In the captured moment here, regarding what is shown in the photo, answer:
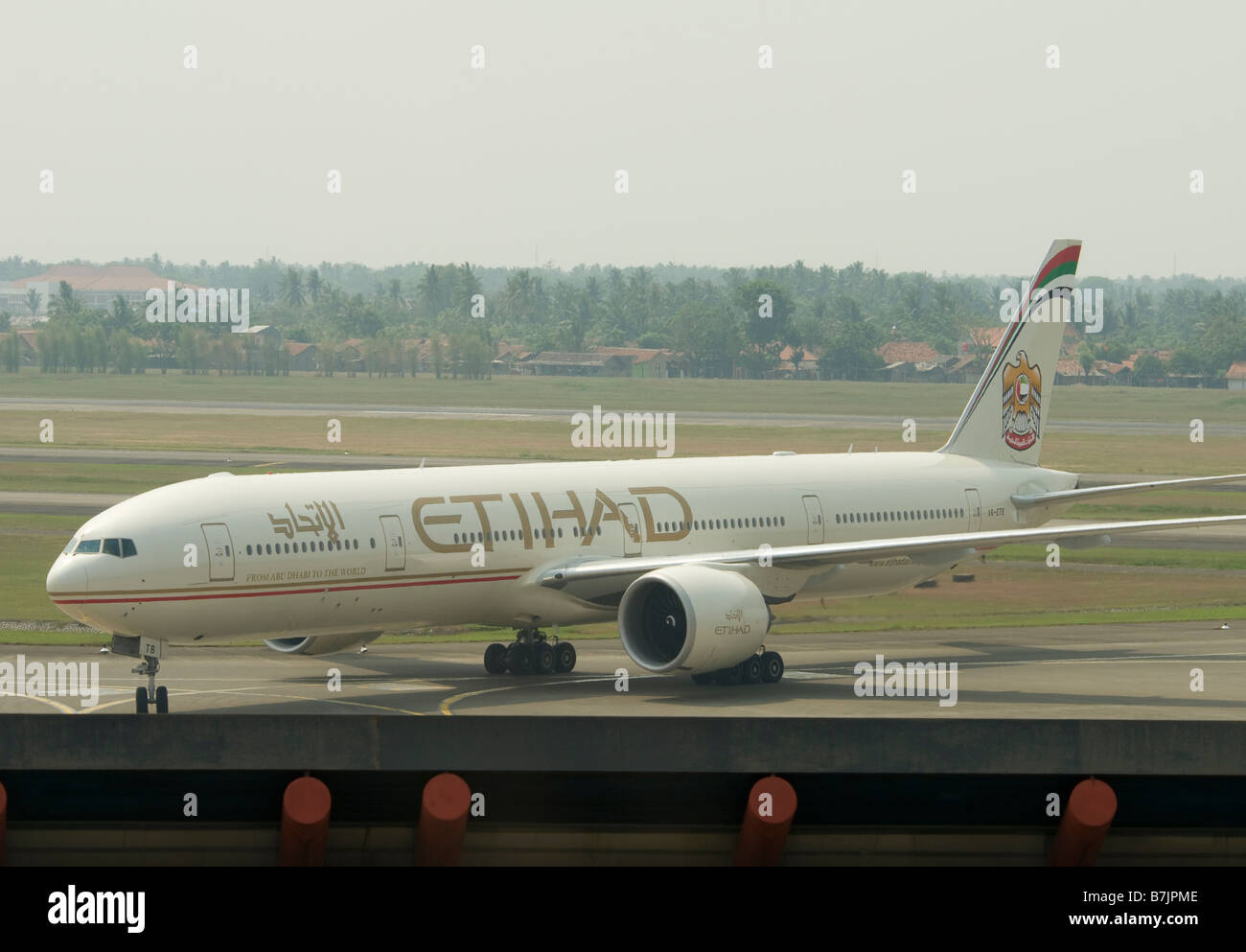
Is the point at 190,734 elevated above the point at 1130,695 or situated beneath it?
elevated above

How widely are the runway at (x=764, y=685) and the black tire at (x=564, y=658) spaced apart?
0.24 m

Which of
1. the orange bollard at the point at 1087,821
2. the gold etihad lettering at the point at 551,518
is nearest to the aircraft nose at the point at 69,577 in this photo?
the gold etihad lettering at the point at 551,518

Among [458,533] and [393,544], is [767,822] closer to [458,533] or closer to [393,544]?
[393,544]

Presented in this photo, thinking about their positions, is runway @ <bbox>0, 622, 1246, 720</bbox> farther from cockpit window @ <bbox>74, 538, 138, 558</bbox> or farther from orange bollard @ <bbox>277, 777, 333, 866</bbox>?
orange bollard @ <bbox>277, 777, 333, 866</bbox>

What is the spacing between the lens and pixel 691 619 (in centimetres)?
3428

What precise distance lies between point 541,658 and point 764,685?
5.00 meters

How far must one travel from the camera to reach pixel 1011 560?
60.1 metres

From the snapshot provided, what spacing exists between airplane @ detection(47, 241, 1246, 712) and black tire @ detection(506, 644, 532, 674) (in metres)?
0.04

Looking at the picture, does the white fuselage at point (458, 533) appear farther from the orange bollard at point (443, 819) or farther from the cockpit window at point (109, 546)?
the orange bollard at point (443, 819)

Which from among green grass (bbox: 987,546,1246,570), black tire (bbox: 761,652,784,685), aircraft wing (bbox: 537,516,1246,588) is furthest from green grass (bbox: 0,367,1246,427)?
black tire (bbox: 761,652,784,685)

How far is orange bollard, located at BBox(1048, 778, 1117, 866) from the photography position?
16.2m
